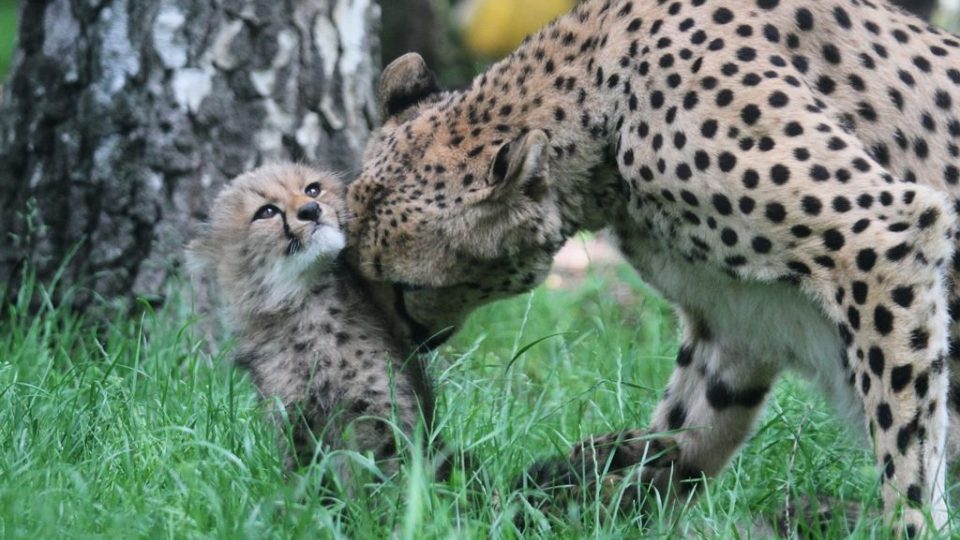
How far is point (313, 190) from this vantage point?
163 inches

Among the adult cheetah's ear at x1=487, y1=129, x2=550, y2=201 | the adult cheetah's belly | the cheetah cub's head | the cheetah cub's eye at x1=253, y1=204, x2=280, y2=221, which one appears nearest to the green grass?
the cheetah cub's head

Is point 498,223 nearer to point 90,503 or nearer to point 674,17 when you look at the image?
point 674,17

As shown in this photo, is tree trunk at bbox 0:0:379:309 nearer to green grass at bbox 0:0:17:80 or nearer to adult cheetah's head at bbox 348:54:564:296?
adult cheetah's head at bbox 348:54:564:296

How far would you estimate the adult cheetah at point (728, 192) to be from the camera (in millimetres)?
3590

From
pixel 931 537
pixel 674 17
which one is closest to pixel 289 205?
pixel 674 17

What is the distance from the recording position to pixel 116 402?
4273 mm

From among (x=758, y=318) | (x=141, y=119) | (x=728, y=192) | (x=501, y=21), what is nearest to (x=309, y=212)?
(x=728, y=192)

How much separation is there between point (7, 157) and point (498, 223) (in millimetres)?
2434

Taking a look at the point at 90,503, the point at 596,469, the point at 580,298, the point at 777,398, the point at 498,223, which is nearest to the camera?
the point at 90,503

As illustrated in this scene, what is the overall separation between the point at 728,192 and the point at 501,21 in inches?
350

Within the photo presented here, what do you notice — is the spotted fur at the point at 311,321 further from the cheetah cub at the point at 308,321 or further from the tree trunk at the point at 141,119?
the tree trunk at the point at 141,119

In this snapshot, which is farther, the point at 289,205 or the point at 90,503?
the point at 289,205

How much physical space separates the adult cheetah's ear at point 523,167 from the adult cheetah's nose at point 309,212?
48 cm

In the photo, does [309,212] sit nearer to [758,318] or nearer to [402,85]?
[402,85]
